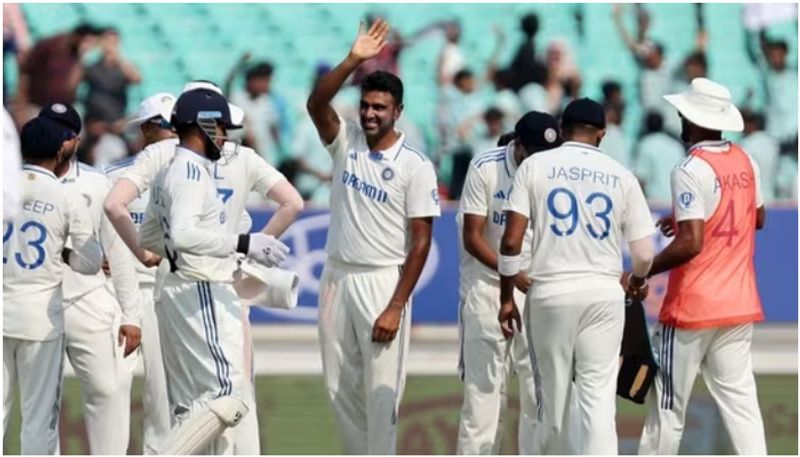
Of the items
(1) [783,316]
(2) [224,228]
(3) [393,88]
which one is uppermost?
(3) [393,88]

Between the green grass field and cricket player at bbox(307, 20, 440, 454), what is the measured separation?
1535 millimetres

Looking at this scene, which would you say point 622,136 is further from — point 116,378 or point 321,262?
point 116,378

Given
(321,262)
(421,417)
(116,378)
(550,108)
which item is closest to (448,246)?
(321,262)

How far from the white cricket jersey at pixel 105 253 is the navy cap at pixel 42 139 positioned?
0.26m

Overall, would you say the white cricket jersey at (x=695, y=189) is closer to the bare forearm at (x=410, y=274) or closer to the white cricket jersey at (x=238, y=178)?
the bare forearm at (x=410, y=274)

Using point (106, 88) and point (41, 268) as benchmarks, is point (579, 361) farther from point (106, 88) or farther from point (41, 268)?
point (106, 88)

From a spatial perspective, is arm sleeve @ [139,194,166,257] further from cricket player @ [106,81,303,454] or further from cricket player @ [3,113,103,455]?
cricket player @ [3,113,103,455]

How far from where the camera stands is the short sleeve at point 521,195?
26.2 feet

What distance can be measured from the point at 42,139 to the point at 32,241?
471mm

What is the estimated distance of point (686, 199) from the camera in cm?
833

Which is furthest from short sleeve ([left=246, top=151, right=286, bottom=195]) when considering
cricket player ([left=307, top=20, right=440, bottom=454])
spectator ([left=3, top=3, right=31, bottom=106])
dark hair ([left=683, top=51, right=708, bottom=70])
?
dark hair ([left=683, top=51, right=708, bottom=70])

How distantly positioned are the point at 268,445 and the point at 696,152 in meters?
3.18

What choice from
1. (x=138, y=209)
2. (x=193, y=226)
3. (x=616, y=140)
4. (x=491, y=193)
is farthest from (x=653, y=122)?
(x=193, y=226)

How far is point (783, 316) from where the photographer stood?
15898 millimetres
